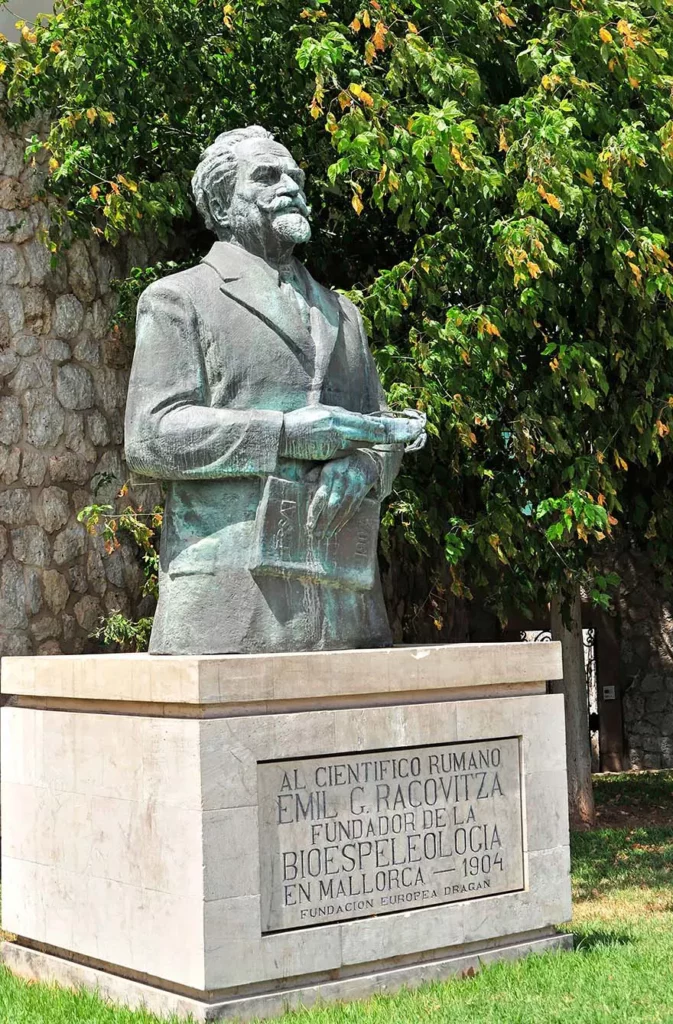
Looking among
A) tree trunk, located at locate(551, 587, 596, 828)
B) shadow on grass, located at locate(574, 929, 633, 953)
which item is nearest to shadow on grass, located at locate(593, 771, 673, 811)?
tree trunk, located at locate(551, 587, 596, 828)

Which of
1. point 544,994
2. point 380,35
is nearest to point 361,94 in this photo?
point 380,35

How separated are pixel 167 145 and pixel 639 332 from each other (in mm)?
3276

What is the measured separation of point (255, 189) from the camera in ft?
16.7

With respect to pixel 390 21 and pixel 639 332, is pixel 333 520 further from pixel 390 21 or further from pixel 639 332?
pixel 390 21

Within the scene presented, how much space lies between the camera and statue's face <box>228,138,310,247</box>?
5.08m

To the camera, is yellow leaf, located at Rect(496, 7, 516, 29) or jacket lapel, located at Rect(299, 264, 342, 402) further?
yellow leaf, located at Rect(496, 7, 516, 29)

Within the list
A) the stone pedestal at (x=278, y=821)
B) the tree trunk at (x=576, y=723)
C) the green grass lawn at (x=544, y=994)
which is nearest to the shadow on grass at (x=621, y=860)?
the tree trunk at (x=576, y=723)

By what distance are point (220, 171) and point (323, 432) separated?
3.77ft

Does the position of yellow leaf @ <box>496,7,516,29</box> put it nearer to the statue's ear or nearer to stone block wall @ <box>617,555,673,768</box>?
the statue's ear

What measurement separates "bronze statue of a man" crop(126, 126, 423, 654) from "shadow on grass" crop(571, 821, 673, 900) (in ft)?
10.7

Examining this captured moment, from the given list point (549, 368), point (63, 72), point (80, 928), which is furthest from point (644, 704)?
point (80, 928)

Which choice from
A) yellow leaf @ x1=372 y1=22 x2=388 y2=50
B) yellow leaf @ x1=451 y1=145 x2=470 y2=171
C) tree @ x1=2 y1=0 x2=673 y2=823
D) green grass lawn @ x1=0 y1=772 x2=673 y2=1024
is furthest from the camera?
yellow leaf @ x1=372 y1=22 x2=388 y2=50

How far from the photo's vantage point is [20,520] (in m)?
8.41

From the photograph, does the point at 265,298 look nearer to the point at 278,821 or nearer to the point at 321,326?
the point at 321,326
